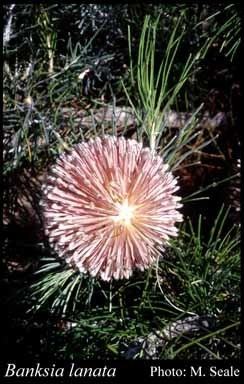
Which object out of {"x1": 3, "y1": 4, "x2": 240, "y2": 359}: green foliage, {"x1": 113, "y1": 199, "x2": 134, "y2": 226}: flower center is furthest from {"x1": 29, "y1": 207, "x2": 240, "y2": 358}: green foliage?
{"x1": 113, "y1": 199, "x2": 134, "y2": 226}: flower center

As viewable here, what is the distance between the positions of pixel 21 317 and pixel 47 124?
0.28 m

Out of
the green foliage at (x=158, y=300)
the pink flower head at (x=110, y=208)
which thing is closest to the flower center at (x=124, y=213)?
the pink flower head at (x=110, y=208)

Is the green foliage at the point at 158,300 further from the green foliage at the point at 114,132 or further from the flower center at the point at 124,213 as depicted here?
the flower center at the point at 124,213

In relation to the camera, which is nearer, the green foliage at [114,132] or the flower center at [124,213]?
the flower center at [124,213]

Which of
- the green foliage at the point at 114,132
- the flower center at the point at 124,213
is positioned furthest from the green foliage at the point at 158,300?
the flower center at the point at 124,213

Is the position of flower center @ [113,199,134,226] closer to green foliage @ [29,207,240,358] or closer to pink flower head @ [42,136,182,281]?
pink flower head @ [42,136,182,281]

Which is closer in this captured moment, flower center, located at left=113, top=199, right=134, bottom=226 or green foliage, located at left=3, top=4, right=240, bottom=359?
flower center, located at left=113, top=199, right=134, bottom=226

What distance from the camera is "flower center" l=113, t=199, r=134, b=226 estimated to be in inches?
23.1

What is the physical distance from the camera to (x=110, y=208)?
23.1 inches

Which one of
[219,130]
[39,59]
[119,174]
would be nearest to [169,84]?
[219,130]

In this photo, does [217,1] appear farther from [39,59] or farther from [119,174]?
[119,174]

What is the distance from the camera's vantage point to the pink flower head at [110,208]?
59 cm

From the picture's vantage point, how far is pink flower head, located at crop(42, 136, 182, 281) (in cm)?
59

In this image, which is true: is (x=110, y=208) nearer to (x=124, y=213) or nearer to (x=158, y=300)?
(x=124, y=213)
